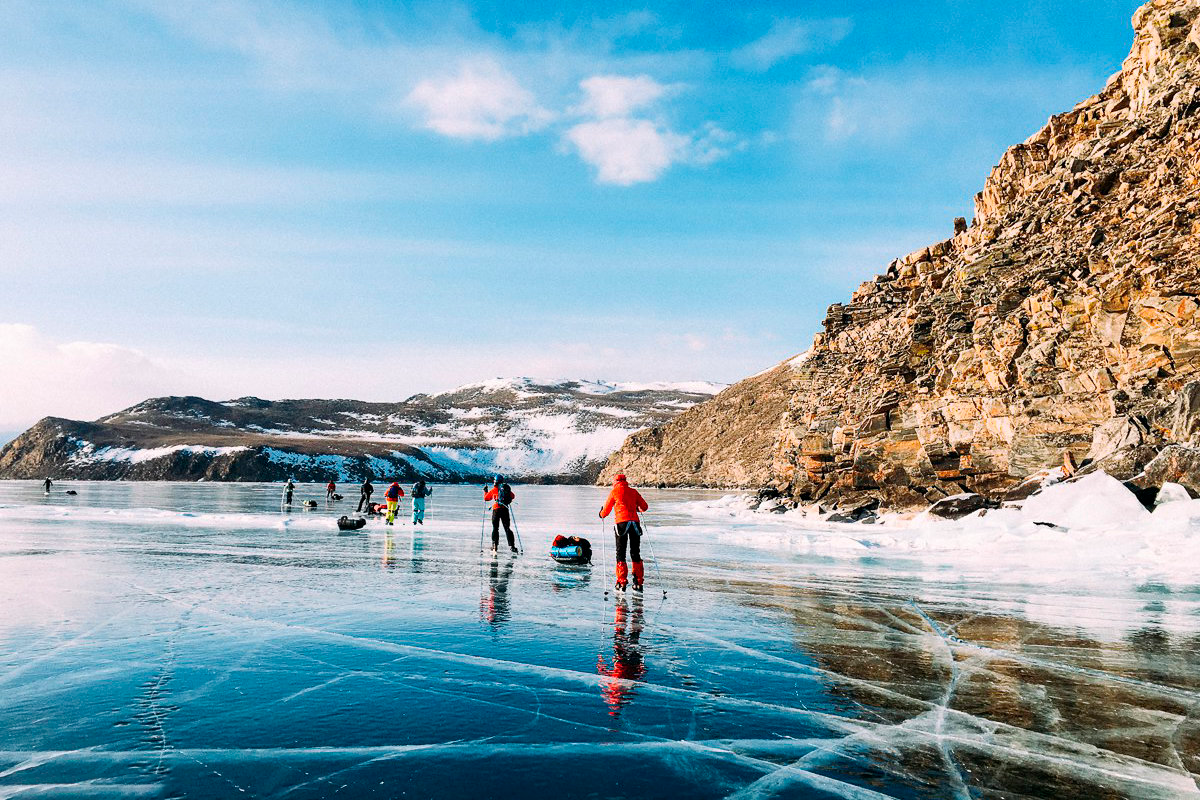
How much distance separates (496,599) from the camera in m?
11.5

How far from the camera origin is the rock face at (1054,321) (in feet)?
82.8

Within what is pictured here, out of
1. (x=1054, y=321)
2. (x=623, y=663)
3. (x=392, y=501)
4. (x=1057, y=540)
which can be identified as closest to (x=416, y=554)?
(x=623, y=663)

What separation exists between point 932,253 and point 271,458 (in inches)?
5316

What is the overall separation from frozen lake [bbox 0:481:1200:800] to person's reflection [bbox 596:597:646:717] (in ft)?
0.13

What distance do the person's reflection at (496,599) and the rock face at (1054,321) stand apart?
19588 millimetres

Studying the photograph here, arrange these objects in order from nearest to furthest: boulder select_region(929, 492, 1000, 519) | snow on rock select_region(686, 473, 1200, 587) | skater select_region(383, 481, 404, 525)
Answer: snow on rock select_region(686, 473, 1200, 587), boulder select_region(929, 492, 1000, 519), skater select_region(383, 481, 404, 525)

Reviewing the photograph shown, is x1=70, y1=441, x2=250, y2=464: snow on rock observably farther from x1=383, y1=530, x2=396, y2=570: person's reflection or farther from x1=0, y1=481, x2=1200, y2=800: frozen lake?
x1=0, y1=481, x2=1200, y2=800: frozen lake

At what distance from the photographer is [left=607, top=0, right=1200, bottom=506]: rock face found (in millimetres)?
25234

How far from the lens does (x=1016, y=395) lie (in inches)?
1179

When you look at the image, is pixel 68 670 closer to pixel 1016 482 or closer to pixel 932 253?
pixel 1016 482

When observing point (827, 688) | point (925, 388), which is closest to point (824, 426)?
point (925, 388)

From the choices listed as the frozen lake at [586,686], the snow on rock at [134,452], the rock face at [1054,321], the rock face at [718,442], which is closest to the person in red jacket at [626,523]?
the frozen lake at [586,686]

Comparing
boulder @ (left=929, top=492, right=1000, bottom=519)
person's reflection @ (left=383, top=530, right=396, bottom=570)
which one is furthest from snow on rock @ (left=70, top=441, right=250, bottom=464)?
boulder @ (left=929, top=492, right=1000, bottom=519)

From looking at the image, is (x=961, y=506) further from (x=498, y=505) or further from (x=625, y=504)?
(x=625, y=504)
